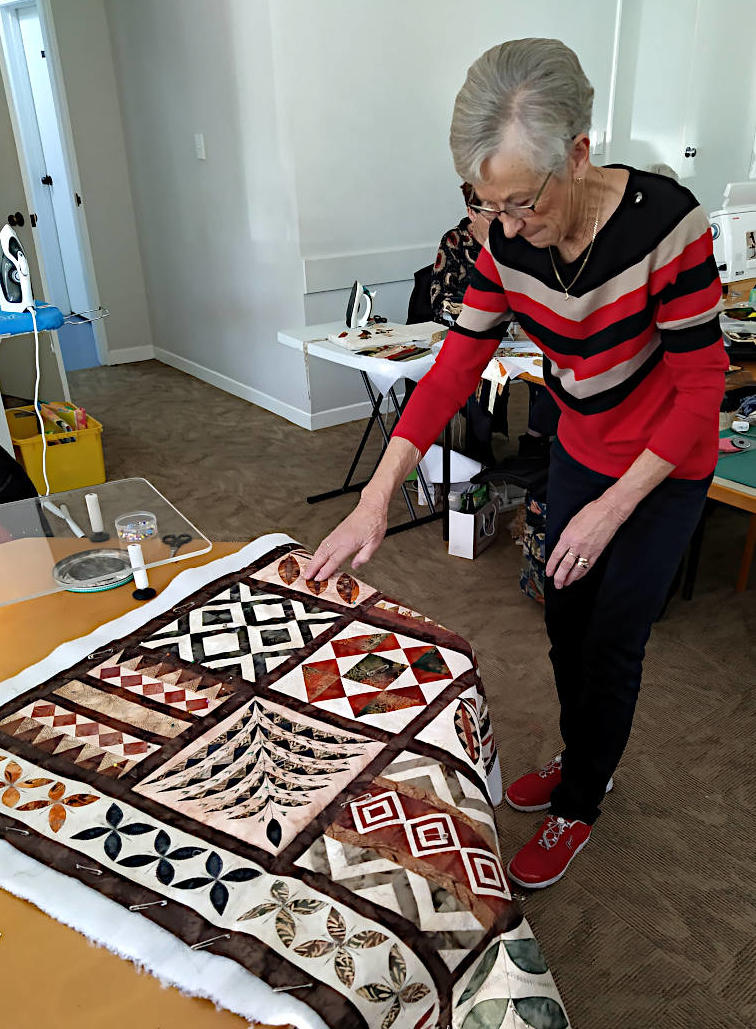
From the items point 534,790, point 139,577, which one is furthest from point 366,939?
point 534,790

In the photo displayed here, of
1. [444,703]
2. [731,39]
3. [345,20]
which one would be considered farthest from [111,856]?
[731,39]

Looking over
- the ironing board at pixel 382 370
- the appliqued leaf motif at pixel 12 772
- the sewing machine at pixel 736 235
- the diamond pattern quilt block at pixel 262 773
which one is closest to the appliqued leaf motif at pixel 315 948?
the diamond pattern quilt block at pixel 262 773

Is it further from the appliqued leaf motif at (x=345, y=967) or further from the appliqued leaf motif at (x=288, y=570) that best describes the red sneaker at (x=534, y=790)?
the appliqued leaf motif at (x=345, y=967)

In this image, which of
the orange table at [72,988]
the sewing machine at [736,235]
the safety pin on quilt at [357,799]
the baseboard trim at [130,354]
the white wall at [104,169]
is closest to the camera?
the orange table at [72,988]

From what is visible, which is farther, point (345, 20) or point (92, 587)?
point (345, 20)

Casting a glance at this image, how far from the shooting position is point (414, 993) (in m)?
0.72

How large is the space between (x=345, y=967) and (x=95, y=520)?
98 cm

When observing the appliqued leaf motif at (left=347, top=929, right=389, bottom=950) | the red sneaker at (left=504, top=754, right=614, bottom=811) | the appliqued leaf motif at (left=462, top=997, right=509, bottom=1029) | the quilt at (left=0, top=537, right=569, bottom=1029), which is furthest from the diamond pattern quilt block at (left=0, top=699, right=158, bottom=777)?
the red sneaker at (left=504, top=754, right=614, bottom=811)

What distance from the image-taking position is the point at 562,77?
3.15 ft

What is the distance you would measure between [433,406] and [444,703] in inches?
21.0

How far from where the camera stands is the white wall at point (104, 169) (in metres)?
4.83

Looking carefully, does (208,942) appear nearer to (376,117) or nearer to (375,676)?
(375,676)

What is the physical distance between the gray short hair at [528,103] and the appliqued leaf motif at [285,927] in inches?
34.5

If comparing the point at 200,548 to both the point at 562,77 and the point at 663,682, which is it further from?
the point at 663,682
